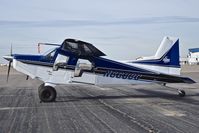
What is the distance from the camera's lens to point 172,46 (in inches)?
619

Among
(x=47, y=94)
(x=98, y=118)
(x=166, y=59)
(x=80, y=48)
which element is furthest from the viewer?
(x=166, y=59)

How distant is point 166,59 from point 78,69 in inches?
165

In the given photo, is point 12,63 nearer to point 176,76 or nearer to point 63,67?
point 63,67

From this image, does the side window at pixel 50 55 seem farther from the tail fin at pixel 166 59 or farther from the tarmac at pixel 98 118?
the tail fin at pixel 166 59

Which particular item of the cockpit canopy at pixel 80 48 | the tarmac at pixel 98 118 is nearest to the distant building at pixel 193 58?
the cockpit canopy at pixel 80 48

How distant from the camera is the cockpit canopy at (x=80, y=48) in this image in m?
13.4

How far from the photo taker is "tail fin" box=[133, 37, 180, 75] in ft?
50.3

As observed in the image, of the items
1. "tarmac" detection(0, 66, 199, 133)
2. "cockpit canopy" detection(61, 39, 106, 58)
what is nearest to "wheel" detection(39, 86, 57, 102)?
"tarmac" detection(0, 66, 199, 133)

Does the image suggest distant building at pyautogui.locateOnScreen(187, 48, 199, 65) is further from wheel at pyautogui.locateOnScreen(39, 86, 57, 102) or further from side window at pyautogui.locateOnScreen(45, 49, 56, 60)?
wheel at pyautogui.locateOnScreen(39, 86, 57, 102)

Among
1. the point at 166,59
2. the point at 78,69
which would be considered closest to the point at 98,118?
the point at 78,69

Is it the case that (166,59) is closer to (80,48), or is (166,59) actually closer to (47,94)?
(80,48)

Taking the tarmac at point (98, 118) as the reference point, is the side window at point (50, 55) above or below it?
above

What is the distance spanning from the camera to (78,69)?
45.5 feet

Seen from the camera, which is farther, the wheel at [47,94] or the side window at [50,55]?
the side window at [50,55]
